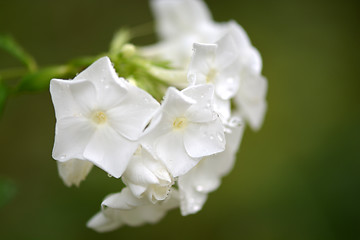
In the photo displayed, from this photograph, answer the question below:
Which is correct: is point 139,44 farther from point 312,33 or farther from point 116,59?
point 116,59

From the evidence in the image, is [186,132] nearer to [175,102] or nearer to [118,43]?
[175,102]

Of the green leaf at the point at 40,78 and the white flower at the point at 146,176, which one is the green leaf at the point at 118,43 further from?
the white flower at the point at 146,176

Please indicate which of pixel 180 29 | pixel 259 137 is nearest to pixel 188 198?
pixel 180 29

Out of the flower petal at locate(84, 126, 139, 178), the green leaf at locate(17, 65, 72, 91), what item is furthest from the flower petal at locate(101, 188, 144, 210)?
the green leaf at locate(17, 65, 72, 91)

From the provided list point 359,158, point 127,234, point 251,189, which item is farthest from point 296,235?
point 127,234

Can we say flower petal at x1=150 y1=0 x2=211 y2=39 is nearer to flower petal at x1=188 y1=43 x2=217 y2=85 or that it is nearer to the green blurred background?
flower petal at x1=188 y1=43 x2=217 y2=85

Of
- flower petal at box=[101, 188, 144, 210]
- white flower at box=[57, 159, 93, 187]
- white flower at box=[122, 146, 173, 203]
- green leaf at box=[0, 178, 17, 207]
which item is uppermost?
white flower at box=[122, 146, 173, 203]
